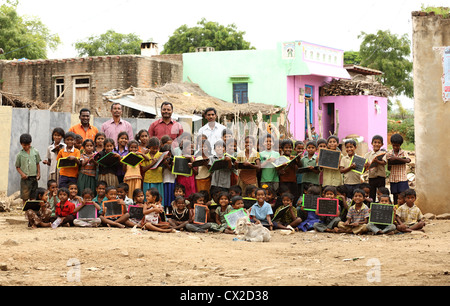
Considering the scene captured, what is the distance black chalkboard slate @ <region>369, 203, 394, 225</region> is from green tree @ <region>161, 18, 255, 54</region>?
112 feet

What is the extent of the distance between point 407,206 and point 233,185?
262cm

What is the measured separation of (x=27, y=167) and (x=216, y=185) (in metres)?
3.25

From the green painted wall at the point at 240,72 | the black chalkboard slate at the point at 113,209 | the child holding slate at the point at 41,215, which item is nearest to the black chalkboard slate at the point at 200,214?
the black chalkboard slate at the point at 113,209

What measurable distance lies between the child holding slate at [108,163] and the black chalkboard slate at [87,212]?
0.66 meters

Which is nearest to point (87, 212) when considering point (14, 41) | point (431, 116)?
point (431, 116)

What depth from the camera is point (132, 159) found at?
8945 mm

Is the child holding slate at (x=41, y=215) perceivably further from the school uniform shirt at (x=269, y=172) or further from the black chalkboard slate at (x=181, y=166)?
the school uniform shirt at (x=269, y=172)

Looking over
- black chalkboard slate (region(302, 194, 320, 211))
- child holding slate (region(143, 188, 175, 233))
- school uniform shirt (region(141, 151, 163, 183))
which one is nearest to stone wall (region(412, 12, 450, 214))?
black chalkboard slate (region(302, 194, 320, 211))

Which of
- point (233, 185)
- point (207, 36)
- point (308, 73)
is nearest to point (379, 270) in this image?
point (233, 185)

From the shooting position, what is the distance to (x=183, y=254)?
678cm

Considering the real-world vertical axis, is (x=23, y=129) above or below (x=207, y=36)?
below
